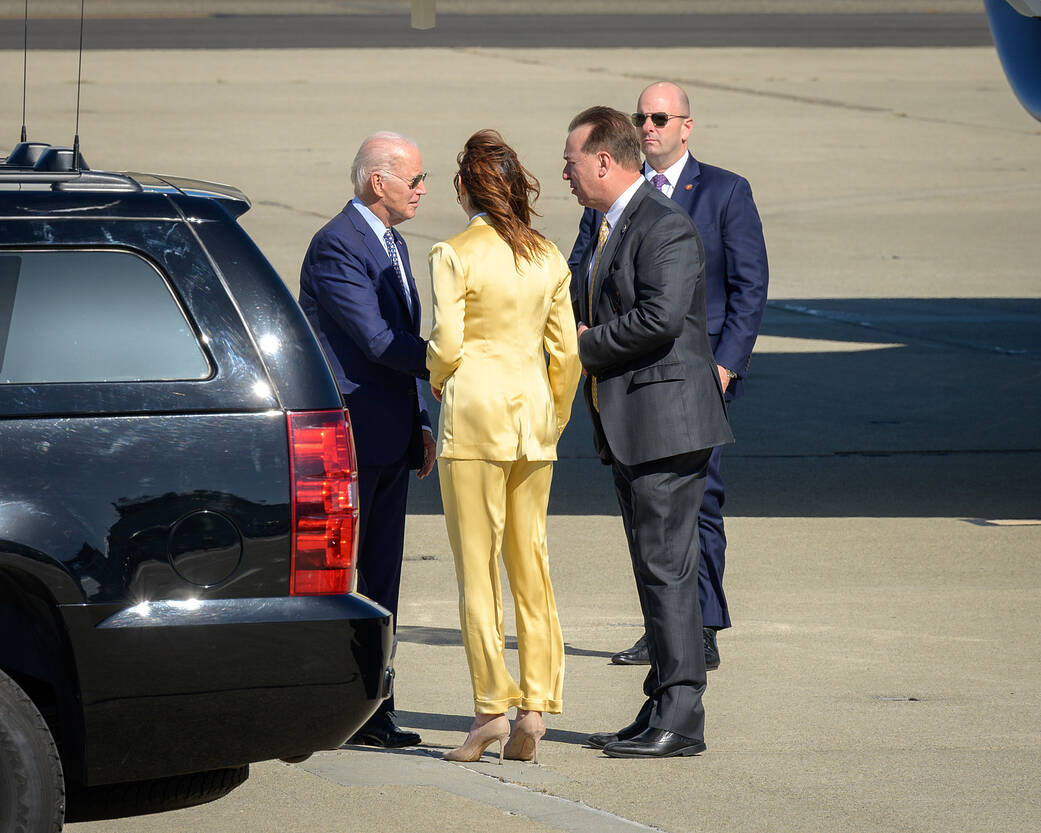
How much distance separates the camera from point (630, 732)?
521cm

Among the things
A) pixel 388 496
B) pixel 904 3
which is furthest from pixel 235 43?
pixel 388 496

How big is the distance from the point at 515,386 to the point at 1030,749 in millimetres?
1807

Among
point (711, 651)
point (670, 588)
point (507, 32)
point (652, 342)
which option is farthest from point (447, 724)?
point (507, 32)

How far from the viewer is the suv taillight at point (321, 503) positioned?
150 inches

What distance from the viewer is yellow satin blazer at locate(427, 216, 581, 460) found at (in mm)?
4902

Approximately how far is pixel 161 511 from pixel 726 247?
3032 millimetres

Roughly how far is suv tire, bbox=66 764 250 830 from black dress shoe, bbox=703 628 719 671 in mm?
2234

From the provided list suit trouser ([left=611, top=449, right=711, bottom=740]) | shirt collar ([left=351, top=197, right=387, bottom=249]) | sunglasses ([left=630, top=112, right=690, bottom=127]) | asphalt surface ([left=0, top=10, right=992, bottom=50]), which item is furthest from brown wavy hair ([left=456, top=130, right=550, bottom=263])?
asphalt surface ([left=0, top=10, right=992, bottom=50])

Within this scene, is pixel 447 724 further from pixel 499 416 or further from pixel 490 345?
pixel 490 345

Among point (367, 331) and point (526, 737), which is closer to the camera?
point (526, 737)

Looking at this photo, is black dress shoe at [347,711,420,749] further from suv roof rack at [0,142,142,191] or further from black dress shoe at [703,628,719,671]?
suv roof rack at [0,142,142,191]

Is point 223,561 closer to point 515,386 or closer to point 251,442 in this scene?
point 251,442

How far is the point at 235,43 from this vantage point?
118 feet

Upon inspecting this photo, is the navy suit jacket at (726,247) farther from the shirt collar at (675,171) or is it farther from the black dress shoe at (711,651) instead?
the black dress shoe at (711,651)
